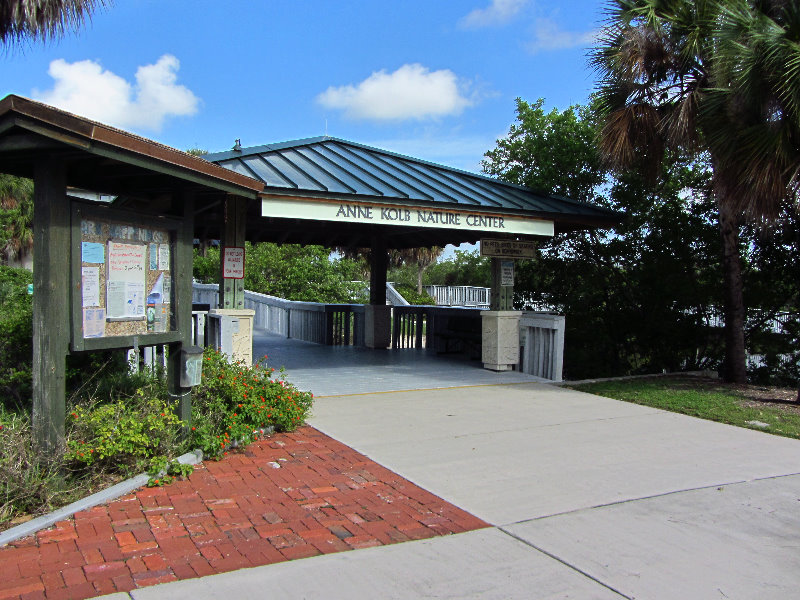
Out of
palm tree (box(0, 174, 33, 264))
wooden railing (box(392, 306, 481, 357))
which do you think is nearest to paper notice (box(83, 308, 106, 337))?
wooden railing (box(392, 306, 481, 357))

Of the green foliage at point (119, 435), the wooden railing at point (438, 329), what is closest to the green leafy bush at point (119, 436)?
the green foliage at point (119, 435)

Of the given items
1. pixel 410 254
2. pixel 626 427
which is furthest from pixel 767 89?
pixel 410 254

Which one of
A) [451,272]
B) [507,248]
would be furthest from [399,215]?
[451,272]

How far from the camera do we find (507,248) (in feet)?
39.5

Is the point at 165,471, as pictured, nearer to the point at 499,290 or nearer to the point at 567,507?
the point at 567,507

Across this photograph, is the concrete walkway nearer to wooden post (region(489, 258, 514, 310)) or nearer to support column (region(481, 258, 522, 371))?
support column (region(481, 258, 522, 371))

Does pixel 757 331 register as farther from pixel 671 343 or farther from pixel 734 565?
pixel 734 565

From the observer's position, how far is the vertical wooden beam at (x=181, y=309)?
591 centimetres

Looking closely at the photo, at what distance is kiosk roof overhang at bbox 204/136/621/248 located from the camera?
30.2 feet

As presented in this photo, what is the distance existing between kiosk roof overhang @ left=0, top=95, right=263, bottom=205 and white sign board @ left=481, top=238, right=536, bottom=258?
6.09 metres

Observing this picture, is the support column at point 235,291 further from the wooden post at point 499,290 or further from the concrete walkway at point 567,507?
A: the wooden post at point 499,290

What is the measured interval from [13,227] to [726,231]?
2793cm

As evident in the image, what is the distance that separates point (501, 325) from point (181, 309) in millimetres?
7107

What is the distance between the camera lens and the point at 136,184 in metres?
6.24
